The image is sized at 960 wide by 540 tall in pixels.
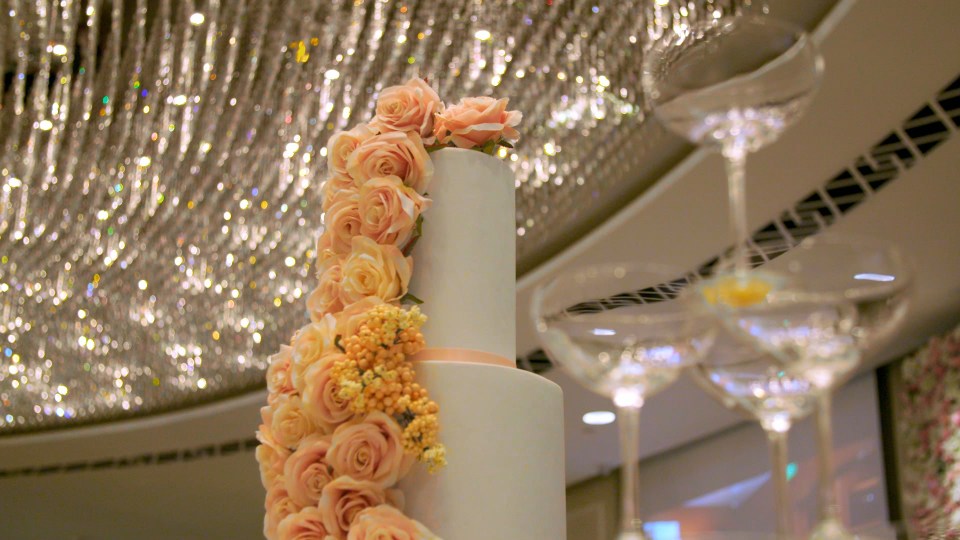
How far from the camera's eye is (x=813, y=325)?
1.05m

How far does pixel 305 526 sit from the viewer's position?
6.08ft

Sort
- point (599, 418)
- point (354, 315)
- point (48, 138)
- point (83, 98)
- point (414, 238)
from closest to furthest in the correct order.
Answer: point (354, 315)
point (414, 238)
point (83, 98)
point (48, 138)
point (599, 418)

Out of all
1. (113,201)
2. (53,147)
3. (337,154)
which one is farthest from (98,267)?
(337,154)

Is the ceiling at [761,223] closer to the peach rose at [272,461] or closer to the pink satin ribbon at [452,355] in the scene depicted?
the pink satin ribbon at [452,355]

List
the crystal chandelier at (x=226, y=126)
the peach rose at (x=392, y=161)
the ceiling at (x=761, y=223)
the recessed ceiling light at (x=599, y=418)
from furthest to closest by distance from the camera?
the recessed ceiling light at (x=599, y=418), the crystal chandelier at (x=226, y=126), the ceiling at (x=761, y=223), the peach rose at (x=392, y=161)

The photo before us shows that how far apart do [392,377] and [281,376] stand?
0.93 feet

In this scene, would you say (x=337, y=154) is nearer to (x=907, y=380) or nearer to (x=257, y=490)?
(x=907, y=380)

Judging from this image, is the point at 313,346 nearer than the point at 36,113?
Yes

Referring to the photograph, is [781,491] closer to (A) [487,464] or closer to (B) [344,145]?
(A) [487,464]

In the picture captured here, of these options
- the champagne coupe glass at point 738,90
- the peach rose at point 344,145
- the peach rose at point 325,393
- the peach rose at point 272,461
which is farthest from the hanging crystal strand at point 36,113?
the champagne coupe glass at point 738,90

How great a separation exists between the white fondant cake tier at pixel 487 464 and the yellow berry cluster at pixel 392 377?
6 centimetres

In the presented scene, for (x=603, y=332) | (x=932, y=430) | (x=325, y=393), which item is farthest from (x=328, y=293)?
(x=932, y=430)

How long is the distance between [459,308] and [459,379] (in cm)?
14

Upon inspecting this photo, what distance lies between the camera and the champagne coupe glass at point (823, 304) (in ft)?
3.40
